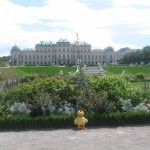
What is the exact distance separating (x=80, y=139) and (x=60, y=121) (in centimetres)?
171

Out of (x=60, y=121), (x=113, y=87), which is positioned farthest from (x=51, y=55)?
(x=60, y=121)

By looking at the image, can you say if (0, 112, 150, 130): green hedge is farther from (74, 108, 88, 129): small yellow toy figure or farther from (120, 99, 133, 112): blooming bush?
(120, 99, 133, 112): blooming bush

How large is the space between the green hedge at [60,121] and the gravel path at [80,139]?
346mm

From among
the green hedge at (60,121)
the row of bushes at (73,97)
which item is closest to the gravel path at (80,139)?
the green hedge at (60,121)

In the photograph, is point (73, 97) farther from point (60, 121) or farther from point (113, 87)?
point (60, 121)

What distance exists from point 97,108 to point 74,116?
2.79 feet

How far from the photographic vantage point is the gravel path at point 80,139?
29.1 feet

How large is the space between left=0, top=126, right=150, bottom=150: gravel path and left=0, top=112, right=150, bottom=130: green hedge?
0.35 m

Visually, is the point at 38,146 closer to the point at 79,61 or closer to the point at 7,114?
the point at 7,114

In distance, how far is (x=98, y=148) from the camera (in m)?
8.67

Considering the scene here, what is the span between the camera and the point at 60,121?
11305 millimetres

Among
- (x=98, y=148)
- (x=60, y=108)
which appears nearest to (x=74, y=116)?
(x=60, y=108)

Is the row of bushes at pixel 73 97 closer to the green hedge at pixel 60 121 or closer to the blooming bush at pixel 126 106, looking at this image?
the blooming bush at pixel 126 106

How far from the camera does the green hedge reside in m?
11.2
